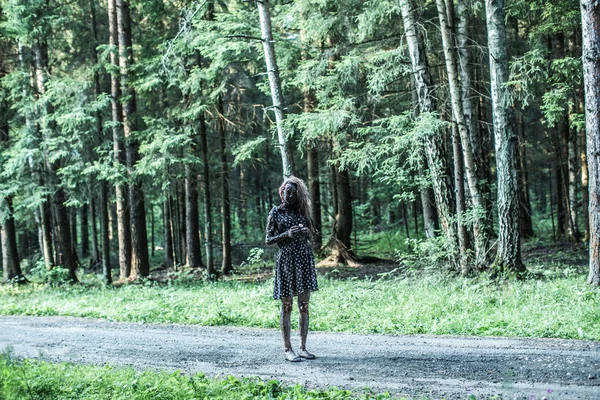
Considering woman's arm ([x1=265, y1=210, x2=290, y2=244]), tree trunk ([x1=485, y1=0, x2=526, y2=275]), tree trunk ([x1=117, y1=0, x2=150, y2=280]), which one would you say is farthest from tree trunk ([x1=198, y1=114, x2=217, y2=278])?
woman's arm ([x1=265, y1=210, x2=290, y2=244])

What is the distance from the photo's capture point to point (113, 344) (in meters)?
8.52

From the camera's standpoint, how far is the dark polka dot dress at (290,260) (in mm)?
6754

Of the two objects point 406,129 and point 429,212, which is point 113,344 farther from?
point 429,212

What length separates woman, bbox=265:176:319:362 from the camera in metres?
6.75

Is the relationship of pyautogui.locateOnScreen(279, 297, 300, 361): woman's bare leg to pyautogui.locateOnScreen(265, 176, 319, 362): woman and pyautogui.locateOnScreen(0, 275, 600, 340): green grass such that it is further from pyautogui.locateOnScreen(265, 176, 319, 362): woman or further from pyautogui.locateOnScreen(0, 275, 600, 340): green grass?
pyautogui.locateOnScreen(0, 275, 600, 340): green grass

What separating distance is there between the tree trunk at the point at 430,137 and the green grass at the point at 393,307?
1305mm

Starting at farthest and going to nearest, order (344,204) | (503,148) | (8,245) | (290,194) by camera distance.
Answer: (344,204) < (8,245) < (503,148) < (290,194)

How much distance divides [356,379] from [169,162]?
12002 mm

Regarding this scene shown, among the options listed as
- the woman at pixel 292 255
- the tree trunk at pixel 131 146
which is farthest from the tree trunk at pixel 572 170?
the woman at pixel 292 255

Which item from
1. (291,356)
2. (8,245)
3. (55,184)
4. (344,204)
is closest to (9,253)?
(8,245)

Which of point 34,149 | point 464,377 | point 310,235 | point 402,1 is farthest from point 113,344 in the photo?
point 34,149

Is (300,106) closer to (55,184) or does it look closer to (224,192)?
(224,192)

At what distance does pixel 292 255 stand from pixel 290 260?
Answer: 0.07 m

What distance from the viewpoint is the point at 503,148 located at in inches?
462
